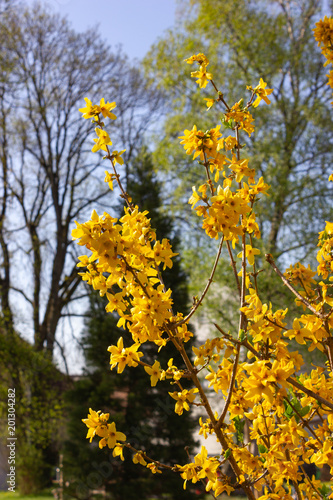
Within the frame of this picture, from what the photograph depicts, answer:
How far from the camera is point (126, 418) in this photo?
21.9ft

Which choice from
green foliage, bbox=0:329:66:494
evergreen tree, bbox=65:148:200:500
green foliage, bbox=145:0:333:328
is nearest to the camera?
evergreen tree, bbox=65:148:200:500

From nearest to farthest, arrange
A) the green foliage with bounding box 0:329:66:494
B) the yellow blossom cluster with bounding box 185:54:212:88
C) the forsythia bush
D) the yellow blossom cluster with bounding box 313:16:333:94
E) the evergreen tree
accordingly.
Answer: the forsythia bush → the yellow blossom cluster with bounding box 185:54:212:88 → the yellow blossom cluster with bounding box 313:16:333:94 → the evergreen tree → the green foliage with bounding box 0:329:66:494

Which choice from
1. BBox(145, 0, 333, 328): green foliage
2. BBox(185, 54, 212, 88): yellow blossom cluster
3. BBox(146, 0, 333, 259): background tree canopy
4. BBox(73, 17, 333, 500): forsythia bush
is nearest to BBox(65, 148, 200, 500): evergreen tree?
BBox(145, 0, 333, 328): green foliage

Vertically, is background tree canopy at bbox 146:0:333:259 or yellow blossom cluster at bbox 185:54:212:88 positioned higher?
background tree canopy at bbox 146:0:333:259

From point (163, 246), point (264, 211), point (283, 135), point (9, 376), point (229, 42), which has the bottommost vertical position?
point (163, 246)

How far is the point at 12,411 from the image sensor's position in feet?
30.7

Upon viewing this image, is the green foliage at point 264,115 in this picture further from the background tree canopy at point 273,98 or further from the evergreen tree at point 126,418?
the evergreen tree at point 126,418

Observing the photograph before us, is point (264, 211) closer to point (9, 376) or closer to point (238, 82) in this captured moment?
point (238, 82)

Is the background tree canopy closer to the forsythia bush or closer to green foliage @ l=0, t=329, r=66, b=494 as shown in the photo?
green foliage @ l=0, t=329, r=66, b=494

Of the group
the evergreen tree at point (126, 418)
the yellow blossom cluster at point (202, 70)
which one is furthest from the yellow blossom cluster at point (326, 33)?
the evergreen tree at point (126, 418)

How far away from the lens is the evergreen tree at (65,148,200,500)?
6.39 meters

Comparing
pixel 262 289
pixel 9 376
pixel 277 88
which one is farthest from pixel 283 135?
pixel 9 376

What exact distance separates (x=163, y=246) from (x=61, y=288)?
11371 millimetres

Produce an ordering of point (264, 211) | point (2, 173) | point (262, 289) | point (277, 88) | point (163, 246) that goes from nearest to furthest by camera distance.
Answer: point (163, 246) → point (262, 289) → point (264, 211) → point (277, 88) → point (2, 173)
